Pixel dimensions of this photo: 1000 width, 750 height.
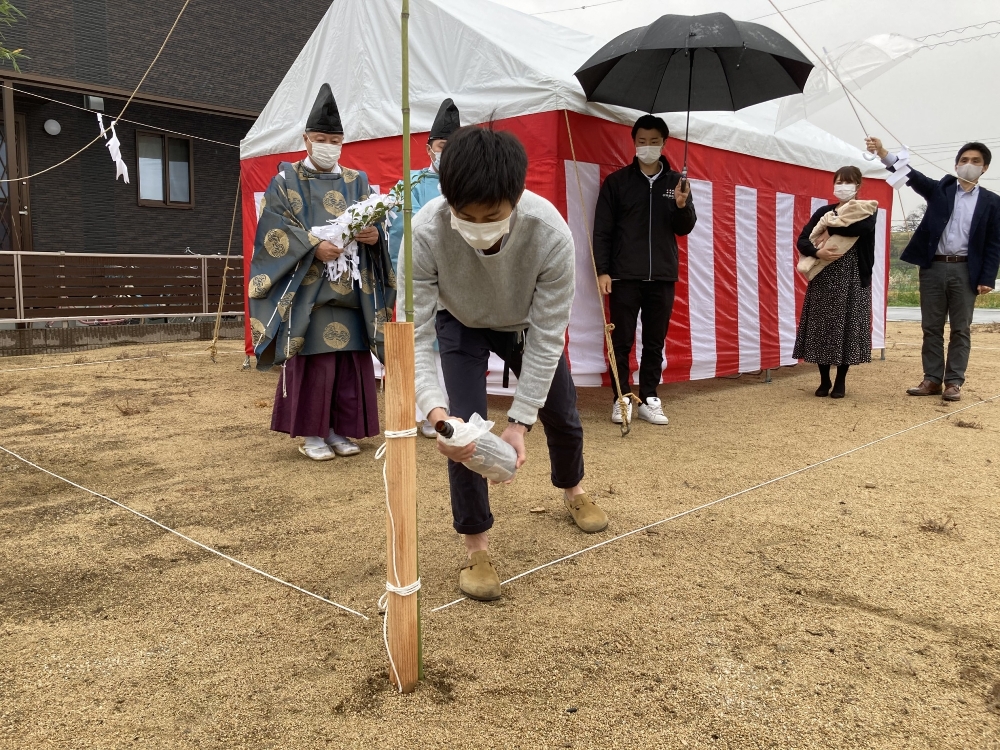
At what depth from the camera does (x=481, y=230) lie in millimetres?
1617

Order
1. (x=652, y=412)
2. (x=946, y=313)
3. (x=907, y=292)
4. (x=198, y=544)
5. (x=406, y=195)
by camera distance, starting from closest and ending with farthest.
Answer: (x=406, y=195)
(x=198, y=544)
(x=652, y=412)
(x=946, y=313)
(x=907, y=292)

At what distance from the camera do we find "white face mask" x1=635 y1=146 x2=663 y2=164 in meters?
4.05

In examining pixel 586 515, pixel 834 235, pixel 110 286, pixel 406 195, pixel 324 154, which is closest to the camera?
pixel 406 195

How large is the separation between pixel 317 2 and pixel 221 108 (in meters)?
2.65

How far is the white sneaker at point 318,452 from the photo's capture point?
339 centimetres

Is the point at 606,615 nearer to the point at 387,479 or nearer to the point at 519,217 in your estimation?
the point at 387,479

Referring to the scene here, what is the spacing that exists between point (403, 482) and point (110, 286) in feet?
26.2

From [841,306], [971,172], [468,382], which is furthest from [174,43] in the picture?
[468,382]

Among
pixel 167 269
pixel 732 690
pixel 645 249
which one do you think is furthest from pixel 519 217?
pixel 167 269

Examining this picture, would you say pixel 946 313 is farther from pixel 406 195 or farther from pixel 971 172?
pixel 406 195

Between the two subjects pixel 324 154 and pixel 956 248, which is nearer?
pixel 324 154

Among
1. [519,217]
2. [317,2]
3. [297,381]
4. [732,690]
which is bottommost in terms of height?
[732,690]

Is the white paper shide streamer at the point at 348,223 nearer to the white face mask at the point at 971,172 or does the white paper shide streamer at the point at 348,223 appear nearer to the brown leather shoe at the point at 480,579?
the brown leather shoe at the point at 480,579

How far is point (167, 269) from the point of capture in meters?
8.78
